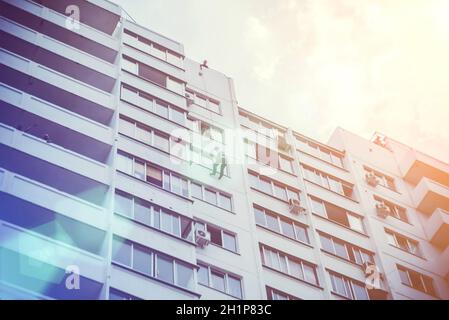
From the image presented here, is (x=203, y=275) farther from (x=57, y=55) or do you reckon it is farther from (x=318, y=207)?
(x=57, y=55)

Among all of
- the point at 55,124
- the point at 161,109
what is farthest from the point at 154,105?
the point at 55,124

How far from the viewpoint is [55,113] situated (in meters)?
28.1

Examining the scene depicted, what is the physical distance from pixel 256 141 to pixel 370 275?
1098 centimetres

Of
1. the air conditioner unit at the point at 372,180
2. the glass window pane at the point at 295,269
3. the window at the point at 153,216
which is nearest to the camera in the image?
the window at the point at 153,216

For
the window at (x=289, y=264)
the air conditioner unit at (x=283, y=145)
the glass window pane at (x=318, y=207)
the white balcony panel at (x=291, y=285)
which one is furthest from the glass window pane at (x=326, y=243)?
the air conditioner unit at (x=283, y=145)

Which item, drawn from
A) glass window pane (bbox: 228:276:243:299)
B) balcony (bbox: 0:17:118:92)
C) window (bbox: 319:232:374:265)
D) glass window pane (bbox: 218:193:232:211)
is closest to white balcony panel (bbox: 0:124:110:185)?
glass window pane (bbox: 218:193:232:211)

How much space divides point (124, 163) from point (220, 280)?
7082mm

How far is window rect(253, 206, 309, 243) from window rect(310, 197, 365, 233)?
3.08 m

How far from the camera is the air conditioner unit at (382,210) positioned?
124 feet

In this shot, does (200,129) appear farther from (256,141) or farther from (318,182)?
(318,182)

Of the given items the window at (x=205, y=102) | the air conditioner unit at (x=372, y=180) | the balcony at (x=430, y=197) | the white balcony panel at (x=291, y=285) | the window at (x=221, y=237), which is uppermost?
the window at (x=205, y=102)

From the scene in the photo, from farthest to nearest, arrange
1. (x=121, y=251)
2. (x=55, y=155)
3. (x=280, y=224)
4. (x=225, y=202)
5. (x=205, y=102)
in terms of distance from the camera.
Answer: (x=205, y=102) < (x=280, y=224) < (x=225, y=202) < (x=55, y=155) < (x=121, y=251)

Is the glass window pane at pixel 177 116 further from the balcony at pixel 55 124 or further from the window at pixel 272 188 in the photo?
the balcony at pixel 55 124

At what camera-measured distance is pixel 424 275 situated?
118 ft
